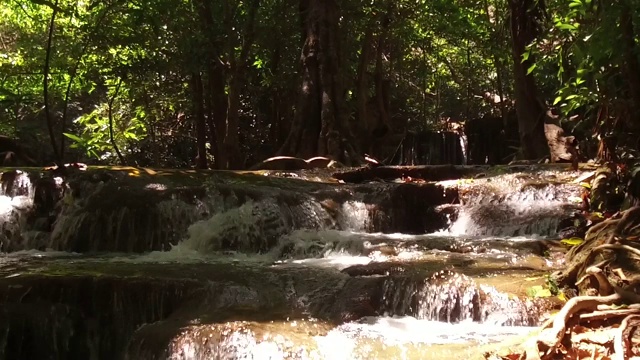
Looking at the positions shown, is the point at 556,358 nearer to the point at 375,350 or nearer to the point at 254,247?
the point at 375,350

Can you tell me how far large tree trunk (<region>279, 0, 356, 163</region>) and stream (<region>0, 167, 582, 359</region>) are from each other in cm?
271

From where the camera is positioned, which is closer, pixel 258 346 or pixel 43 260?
pixel 258 346

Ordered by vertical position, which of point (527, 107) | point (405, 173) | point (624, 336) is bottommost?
point (624, 336)

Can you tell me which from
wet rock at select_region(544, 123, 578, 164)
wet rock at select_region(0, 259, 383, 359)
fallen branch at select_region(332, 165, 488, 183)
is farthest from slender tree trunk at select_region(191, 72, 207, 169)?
wet rock at select_region(0, 259, 383, 359)

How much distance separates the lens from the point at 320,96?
13.4 m

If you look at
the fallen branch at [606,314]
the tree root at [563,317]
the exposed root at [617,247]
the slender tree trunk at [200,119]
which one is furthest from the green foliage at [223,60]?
the fallen branch at [606,314]

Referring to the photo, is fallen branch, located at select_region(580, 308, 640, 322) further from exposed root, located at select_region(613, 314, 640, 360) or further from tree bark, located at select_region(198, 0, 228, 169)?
tree bark, located at select_region(198, 0, 228, 169)

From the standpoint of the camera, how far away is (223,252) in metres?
8.16

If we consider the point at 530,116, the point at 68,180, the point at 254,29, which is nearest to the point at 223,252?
the point at 68,180

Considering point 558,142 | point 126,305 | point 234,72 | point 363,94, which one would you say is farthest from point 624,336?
point 363,94

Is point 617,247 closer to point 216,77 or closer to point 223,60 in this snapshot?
point 223,60

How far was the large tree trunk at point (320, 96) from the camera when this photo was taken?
13055 millimetres

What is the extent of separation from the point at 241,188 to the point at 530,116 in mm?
7133

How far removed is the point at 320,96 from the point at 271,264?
680 centimetres
